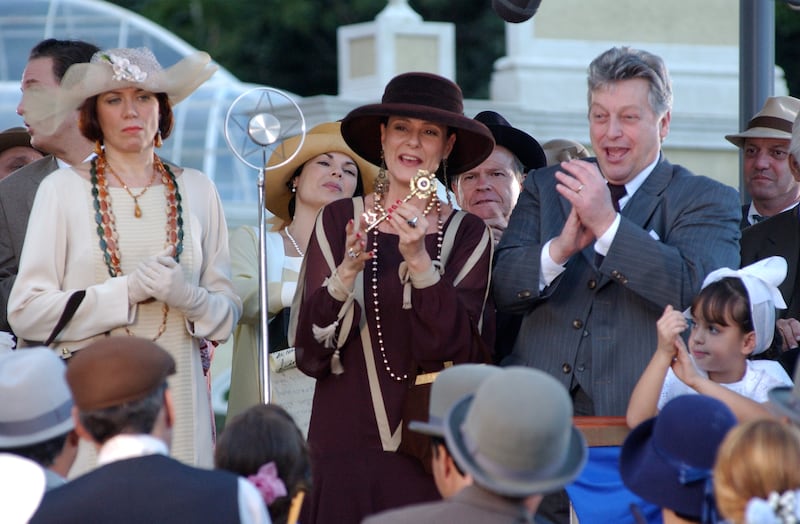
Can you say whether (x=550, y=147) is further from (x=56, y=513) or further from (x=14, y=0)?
(x=14, y=0)

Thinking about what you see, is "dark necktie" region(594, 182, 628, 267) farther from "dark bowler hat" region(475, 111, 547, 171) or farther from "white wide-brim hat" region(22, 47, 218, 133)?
"white wide-brim hat" region(22, 47, 218, 133)

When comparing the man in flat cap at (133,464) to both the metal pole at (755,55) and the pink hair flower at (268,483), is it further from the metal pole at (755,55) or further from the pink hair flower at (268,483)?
the metal pole at (755,55)

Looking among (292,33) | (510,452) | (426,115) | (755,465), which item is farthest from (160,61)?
(755,465)

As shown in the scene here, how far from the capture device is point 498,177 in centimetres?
672

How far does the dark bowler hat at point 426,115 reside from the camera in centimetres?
550

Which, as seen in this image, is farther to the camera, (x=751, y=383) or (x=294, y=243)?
(x=294, y=243)

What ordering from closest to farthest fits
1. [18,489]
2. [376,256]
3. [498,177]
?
[18,489], [376,256], [498,177]

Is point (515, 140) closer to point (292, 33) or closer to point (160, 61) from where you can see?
point (160, 61)

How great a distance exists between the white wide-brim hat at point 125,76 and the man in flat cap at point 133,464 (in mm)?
1761

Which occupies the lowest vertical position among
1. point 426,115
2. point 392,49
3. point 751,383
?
point 751,383

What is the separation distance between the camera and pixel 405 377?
5320 millimetres

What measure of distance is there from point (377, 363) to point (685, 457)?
1.45 meters

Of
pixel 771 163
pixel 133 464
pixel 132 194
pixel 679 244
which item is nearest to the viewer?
pixel 133 464

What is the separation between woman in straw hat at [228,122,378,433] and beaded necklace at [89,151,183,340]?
34.1 inches
